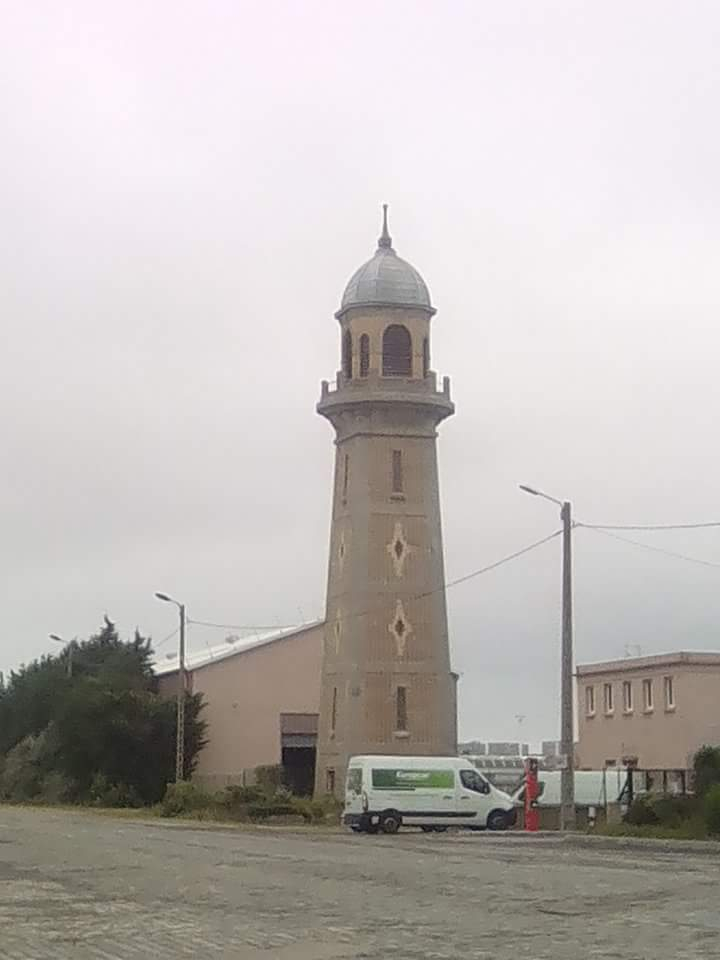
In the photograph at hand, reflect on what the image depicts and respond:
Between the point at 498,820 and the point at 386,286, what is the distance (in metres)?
24.7

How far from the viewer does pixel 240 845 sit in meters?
39.0

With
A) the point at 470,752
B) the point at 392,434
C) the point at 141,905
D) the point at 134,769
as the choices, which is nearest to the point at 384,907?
the point at 141,905

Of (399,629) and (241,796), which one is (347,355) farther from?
(241,796)

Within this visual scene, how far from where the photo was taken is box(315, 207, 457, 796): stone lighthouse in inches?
2643

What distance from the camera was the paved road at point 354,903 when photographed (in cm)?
1589

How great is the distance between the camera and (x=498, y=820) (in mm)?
51750

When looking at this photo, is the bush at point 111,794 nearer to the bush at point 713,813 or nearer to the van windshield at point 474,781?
the van windshield at point 474,781

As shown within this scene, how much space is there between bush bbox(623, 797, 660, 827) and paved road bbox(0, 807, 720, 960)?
10.7m

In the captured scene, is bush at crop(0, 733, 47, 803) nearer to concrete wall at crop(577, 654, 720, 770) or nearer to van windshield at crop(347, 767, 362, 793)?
concrete wall at crop(577, 654, 720, 770)

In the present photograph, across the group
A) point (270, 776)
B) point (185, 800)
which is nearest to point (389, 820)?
point (185, 800)

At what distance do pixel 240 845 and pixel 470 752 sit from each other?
63.3 metres

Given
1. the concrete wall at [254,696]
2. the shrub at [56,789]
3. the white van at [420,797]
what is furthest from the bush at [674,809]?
the shrub at [56,789]

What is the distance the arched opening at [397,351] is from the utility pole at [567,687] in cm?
2231

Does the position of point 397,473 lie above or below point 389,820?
above
